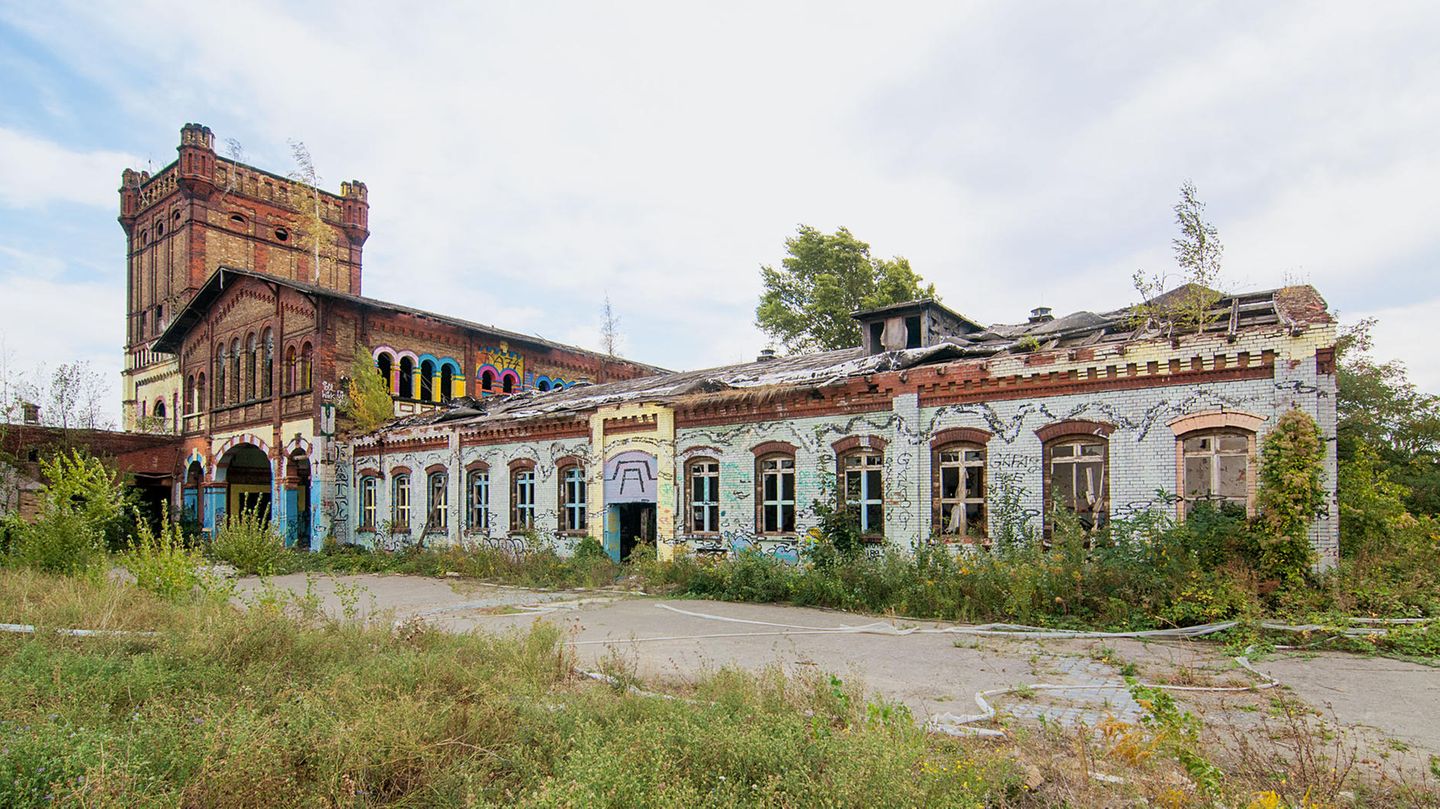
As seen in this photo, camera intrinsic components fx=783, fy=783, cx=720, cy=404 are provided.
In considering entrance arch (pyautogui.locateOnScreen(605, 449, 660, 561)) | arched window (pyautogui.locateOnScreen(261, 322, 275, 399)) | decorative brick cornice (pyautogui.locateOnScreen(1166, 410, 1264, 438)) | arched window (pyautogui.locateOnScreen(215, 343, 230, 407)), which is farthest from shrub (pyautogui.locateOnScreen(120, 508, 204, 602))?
arched window (pyautogui.locateOnScreen(215, 343, 230, 407))

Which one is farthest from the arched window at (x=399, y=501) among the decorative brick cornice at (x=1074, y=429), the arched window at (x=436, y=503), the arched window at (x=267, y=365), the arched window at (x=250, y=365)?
the decorative brick cornice at (x=1074, y=429)

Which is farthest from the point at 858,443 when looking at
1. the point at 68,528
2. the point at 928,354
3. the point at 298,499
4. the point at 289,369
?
the point at 298,499

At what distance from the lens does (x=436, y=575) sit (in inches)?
740

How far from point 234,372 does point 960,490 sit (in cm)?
2556

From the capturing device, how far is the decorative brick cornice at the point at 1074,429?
11633 mm

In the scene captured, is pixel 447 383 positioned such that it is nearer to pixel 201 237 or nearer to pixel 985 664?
pixel 201 237

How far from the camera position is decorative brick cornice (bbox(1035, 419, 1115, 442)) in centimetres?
1163

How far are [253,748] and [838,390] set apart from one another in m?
11.2

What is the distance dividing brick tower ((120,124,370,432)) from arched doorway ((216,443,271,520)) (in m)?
5.51

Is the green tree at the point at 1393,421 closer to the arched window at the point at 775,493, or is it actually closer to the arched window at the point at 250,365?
the arched window at the point at 775,493

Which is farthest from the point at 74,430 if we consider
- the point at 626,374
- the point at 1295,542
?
the point at 1295,542

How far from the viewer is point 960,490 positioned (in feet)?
42.4

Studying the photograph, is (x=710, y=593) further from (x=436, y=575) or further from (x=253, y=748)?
(x=253, y=748)

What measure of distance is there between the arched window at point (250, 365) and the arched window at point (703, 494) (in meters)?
18.2
